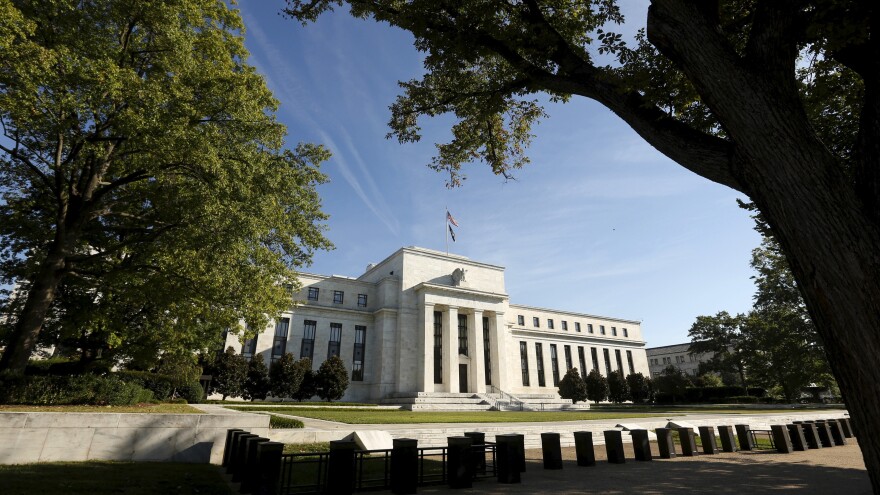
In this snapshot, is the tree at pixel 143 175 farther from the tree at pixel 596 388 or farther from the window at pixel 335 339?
the tree at pixel 596 388

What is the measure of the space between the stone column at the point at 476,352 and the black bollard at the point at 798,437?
104 ft

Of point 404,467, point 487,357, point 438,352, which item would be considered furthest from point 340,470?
point 487,357

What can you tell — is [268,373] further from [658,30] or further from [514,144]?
[658,30]

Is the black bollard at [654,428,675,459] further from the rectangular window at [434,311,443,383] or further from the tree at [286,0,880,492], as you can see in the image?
the rectangular window at [434,311,443,383]

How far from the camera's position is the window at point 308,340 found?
4312cm

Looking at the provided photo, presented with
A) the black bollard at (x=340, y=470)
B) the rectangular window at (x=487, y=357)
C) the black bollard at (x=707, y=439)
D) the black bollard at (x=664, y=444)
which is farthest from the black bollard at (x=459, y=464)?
the rectangular window at (x=487, y=357)

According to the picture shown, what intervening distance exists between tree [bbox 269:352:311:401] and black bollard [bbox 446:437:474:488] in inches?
1239

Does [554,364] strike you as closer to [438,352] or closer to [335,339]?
[438,352]

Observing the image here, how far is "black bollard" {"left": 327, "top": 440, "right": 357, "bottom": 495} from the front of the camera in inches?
295

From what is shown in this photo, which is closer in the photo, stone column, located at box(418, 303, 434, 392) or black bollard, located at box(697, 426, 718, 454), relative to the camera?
black bollard, located at box(697, 426, 718, 454)

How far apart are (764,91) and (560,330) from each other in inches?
2390

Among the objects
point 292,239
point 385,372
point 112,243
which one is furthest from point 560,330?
point 112,243

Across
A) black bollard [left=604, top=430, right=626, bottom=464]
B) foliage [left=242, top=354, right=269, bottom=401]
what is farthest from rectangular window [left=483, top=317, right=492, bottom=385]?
black bollard [left=604, top=430, right=626, bottom=464]

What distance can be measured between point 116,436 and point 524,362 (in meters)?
51.4
